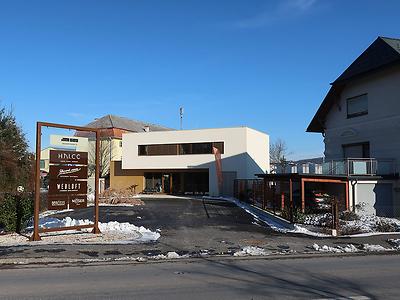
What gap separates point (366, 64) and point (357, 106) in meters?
2.93

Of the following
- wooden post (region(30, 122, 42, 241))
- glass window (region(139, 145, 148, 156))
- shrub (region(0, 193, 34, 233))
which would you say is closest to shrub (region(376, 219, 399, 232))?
wooden post (region(30, 122, 42, 241))

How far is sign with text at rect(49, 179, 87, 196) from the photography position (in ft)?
49.0

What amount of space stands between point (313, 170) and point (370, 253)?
14889 millimetres

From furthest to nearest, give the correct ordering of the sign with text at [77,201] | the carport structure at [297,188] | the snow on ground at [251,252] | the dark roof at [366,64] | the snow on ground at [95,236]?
the dark roof at [366,64]
the carport structure at [297,188]
the sign with text at [77,201]
the snow on ground at [95,236]
the snow on ground at [251,252]

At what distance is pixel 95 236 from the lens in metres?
Answer: 15.3

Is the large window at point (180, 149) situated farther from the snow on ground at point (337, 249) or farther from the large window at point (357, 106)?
the snow on ground at point (337, 249)

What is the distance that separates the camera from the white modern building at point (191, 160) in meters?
45.4

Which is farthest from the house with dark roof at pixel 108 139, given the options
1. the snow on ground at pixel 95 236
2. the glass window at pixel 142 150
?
the snow on ground at pixel 95 236

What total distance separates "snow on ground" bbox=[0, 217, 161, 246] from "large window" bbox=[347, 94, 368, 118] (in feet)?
59.9

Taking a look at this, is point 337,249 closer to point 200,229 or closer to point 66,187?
point 200,229

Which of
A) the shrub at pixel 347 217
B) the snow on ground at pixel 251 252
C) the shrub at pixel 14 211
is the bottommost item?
the snow on ground at pixel 251 252

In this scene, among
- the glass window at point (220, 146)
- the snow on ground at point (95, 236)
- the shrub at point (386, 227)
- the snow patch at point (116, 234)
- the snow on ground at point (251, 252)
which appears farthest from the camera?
the glass window at point (220, 146)

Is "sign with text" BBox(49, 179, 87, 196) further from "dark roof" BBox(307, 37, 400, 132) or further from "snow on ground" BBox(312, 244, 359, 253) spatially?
"dark roof" BBox(307, 37, 400, 132)

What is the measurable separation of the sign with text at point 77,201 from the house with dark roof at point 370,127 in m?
15.8
